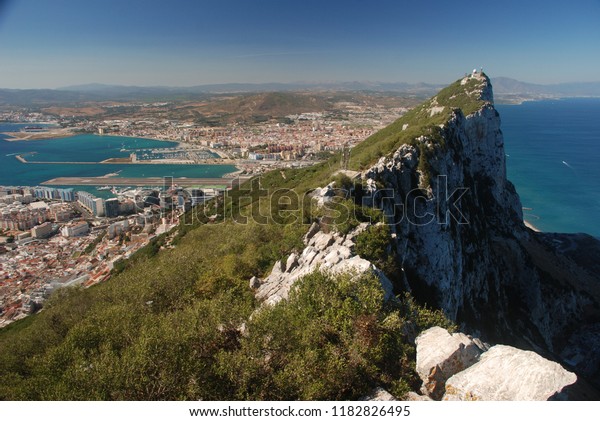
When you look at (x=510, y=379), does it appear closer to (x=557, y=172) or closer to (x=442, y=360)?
(x=442, y=360)

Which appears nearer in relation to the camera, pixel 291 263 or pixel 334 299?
pixel 334 299

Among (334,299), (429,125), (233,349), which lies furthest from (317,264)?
(429,125)

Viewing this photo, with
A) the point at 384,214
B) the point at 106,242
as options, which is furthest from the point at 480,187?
the point at 106,242

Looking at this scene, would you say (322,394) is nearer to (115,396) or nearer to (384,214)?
(115,396)

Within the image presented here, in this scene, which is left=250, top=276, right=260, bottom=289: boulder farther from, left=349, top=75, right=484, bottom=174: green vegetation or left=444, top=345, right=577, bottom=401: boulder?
left=349, top=75, right=484, bottom=174: green vegetation

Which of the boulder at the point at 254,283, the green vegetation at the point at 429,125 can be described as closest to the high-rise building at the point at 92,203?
the green vegetation at the point at 429,125

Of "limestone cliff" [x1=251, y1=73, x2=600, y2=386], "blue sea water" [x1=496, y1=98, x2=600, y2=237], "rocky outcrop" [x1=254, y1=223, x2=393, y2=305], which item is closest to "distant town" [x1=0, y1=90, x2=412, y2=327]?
"limestone cliff" [x1=251, y1=73, x2=600, y2=386]
